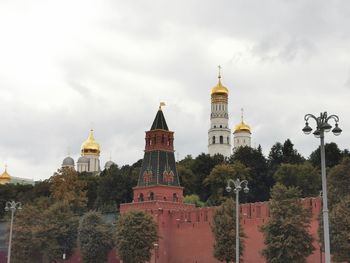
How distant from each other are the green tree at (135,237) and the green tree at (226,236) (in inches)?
293

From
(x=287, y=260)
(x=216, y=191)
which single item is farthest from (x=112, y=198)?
(x=287, y=260)

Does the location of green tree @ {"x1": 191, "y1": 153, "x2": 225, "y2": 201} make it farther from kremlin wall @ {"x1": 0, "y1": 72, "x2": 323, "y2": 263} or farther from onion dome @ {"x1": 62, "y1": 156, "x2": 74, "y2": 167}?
onion dome @ {"x1": 62, "y1": 156, "x2": 74, "y2": 167}

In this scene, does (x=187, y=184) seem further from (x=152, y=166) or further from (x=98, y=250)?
(x=98, y=250)

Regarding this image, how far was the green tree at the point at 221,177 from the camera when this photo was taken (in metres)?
89.2

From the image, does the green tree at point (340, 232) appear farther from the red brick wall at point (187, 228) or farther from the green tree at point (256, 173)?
the green tree at point (256, 173)

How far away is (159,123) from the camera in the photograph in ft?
238

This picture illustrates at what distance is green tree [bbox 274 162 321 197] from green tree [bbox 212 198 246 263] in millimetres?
27481

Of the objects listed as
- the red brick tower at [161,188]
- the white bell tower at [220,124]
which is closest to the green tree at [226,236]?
the red brick tower at [161,188]

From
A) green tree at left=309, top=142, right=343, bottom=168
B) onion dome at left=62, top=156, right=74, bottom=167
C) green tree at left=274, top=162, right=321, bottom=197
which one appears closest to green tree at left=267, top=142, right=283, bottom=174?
green tree at left=309, top=142, right=343, bottom=168

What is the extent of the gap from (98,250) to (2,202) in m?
45.8

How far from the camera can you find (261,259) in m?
59.6

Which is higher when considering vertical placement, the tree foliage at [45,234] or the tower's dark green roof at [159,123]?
the tower's dark green roof at [159,123]

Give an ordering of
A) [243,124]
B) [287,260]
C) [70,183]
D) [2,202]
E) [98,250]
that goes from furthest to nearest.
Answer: [243,124] < [2,202] < [70,183] < [98,250] < [287,260]

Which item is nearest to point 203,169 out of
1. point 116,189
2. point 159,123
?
point 116,189
